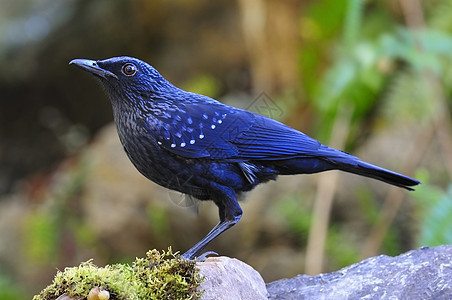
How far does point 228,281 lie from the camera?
2.63 metres

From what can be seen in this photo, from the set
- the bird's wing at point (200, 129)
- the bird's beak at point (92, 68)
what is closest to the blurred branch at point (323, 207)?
the bird's wing at point (200, 129)

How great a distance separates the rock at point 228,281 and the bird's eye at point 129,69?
42.4 inches

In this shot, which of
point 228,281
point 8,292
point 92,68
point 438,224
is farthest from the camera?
point 8,292

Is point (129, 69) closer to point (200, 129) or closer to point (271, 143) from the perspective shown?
point (200, 129)

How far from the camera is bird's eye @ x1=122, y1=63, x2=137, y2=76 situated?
121 inches

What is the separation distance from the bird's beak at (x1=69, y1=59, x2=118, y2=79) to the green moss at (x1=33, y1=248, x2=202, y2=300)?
3.28 ft

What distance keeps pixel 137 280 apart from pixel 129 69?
1.16 metres

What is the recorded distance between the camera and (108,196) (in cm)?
640

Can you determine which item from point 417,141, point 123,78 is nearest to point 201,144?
point 123,78

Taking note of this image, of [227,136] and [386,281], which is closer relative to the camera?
[386,281]

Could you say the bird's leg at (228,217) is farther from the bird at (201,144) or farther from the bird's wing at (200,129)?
the bird's wing at (200,129)

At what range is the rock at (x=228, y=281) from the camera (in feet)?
8.36

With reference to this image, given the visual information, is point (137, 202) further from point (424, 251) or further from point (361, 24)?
point (424, 251)

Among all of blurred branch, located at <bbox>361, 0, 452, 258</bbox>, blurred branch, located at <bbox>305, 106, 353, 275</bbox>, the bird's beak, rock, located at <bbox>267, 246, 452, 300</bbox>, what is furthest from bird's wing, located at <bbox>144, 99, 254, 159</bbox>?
blurred branch, located at <bbox>361, 0, 452, 258</bbox>
